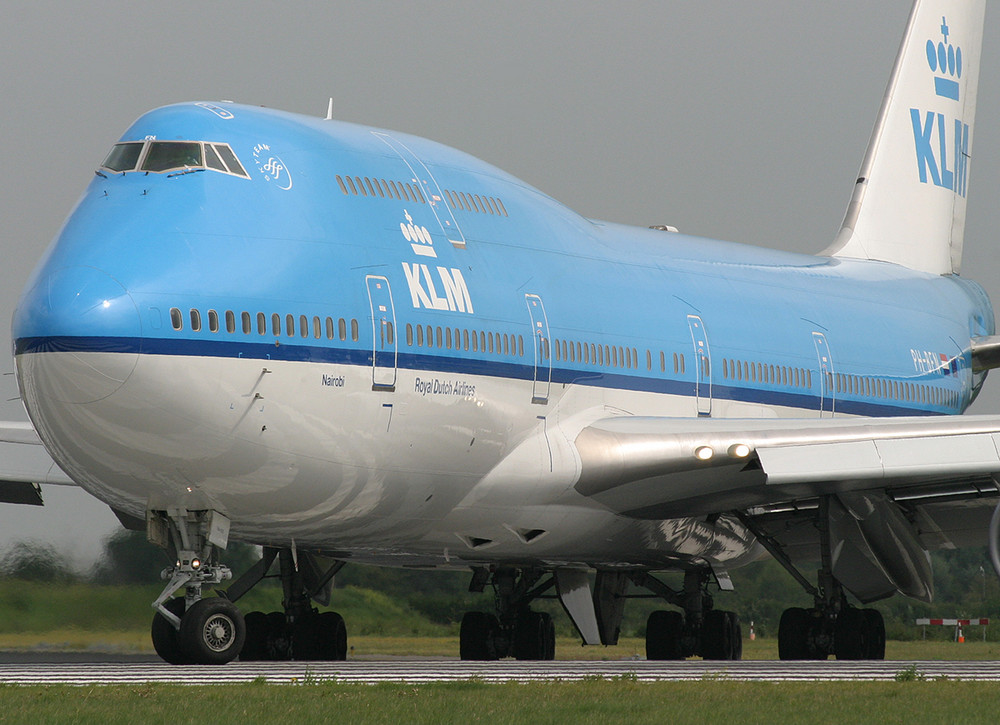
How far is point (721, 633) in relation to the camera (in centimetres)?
2100

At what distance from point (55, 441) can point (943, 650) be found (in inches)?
820

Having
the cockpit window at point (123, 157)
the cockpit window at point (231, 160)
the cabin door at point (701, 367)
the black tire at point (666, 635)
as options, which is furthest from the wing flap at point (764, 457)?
the cockpit window at point (123, 157)

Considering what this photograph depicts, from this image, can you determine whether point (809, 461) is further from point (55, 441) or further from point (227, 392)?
point (55, 441)

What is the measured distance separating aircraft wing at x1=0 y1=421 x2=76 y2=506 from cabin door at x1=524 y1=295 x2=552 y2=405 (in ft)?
18.0

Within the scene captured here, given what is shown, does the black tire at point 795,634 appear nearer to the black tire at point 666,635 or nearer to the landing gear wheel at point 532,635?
the black tire at point 666,635

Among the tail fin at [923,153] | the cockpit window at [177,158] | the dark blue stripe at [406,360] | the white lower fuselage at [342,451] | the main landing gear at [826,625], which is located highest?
the tail fin at [923,153]

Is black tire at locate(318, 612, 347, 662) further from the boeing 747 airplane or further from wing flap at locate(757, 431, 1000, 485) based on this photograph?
wing flap at locate(757, 431, 1000, 485)

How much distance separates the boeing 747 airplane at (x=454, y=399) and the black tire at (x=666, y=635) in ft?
0.11

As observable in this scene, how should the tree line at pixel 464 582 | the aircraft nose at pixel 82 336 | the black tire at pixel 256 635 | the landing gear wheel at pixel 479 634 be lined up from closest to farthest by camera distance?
the aircraft nose at pixel 82 336, the black tire at pixel 256 635, the landing gear wheel at pixel 479 634, the tree line at pixel 464 582

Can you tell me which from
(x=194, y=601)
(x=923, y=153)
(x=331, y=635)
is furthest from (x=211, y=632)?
(x=923, y=153)

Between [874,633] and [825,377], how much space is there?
157 inches

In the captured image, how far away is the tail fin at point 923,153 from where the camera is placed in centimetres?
2706

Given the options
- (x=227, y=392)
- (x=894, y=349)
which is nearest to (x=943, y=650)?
(x=894, y=349)

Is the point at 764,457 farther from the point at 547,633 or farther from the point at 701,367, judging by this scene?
the point at 547,633
